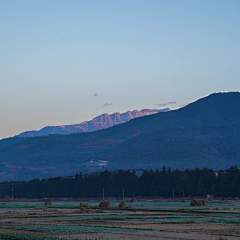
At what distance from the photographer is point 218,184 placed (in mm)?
159625

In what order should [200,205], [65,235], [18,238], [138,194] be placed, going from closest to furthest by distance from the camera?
[18,238]
[65,235]
[200,205]
[138,194]

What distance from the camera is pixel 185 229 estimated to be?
5494 centimetres

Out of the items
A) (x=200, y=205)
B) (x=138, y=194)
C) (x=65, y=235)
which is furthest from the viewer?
(x=138, y=194)

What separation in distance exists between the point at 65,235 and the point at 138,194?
461 ft

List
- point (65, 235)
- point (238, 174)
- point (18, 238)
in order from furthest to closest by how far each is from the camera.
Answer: point (238, 174) → point (65, 235) → point (18, 238)

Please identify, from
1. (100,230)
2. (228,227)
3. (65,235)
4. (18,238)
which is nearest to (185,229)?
(228,227)

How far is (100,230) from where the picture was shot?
54.7 m

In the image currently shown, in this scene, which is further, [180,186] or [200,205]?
[180,186]

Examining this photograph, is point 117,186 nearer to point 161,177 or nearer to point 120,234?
point 161,177

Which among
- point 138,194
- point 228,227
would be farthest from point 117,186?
point 228,227

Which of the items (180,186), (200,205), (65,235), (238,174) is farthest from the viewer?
(180,186)

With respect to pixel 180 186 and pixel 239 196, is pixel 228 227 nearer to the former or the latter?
pixel 239 196

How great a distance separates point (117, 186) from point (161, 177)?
24.7m

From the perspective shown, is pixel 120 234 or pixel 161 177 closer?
pixel 120 234
